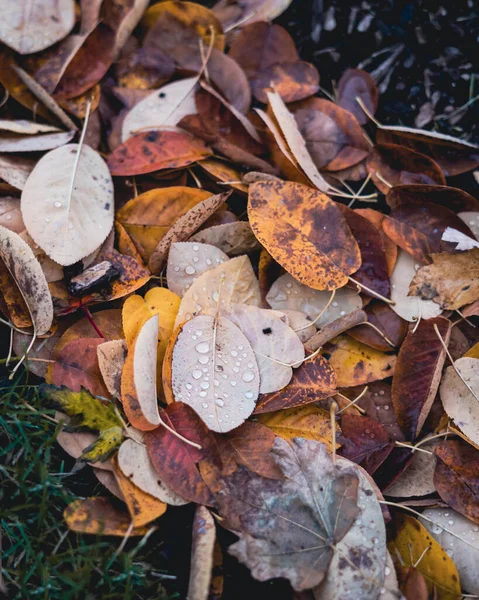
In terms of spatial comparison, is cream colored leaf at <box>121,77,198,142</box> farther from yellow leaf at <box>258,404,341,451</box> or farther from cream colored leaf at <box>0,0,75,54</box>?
yellow leaf at <box>258,404,341,451</box>

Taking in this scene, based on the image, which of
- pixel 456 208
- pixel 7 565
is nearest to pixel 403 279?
pixel 456 208

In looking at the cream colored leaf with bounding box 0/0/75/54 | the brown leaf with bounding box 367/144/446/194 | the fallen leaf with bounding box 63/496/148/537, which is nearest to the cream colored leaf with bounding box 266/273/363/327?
the brown leaf with bounding box 367/144/446/194

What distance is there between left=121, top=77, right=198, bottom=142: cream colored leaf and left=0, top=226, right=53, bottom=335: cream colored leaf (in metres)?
0.42

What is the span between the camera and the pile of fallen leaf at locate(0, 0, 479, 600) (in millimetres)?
995

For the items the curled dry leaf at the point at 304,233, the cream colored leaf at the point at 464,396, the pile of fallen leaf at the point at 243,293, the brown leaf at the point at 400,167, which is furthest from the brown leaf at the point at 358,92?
the cream colored leaf at the point at 464,396

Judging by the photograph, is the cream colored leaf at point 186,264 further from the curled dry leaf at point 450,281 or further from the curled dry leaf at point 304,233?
the curled dry leaf at point 450,281

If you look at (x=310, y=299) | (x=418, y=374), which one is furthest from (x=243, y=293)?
(x=418, y=374)

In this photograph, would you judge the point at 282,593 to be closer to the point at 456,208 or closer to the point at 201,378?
the point at 201,378

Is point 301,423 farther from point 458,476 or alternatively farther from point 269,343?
point 458,476

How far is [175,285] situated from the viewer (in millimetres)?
1189

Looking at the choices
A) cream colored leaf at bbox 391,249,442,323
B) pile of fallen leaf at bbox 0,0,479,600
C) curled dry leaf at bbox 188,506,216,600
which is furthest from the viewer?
cream colored leaf at bbox 391,249,442,323

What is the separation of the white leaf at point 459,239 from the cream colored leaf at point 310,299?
0.25 m

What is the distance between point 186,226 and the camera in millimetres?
1188

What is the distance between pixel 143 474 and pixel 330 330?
49 cm
